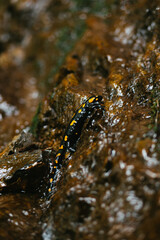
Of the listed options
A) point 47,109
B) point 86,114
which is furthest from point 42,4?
point 86,114

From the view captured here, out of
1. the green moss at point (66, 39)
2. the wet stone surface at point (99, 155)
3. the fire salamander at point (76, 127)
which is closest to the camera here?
the wet stone surface at point (99, 155)

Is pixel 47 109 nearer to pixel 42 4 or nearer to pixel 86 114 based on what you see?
pixel 86 114

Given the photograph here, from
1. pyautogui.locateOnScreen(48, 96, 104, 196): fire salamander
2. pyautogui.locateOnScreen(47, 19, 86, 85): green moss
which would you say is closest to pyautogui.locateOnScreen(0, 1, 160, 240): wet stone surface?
pyautogui.locateOnScreen(48, 96, 104, 196): fire salamander

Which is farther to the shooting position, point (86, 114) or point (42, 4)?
point (42, 4)

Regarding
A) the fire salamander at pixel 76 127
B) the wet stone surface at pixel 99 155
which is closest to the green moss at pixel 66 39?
the wet stone surface at pixel 99 155

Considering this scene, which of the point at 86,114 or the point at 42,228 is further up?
the point at 86,114

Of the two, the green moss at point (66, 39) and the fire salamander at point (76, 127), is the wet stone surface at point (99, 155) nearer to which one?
the fire salamander at point (76, 127)

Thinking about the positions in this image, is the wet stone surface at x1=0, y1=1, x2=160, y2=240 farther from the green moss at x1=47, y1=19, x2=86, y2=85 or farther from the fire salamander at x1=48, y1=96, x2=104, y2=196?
the green moss at x1=47, y1=19, x2=86, y2=85

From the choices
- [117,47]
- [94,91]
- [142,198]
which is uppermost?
[117,47]
